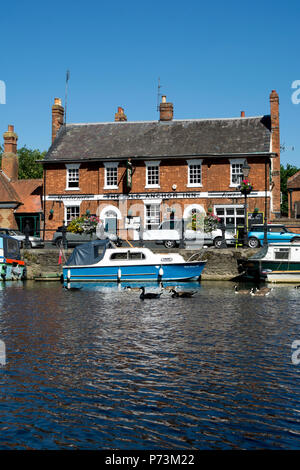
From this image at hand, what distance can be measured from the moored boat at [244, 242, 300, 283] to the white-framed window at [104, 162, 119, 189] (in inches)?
719

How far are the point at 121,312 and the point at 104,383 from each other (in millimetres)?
8197

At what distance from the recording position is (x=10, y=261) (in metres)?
29.6

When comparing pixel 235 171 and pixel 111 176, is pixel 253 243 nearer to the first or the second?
pixel 235 171

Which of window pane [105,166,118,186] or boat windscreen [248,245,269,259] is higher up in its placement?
window pane [105,166,118,186]

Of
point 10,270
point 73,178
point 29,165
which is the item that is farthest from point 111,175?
point 29,165

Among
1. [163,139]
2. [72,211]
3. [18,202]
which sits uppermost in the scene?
[163,139]

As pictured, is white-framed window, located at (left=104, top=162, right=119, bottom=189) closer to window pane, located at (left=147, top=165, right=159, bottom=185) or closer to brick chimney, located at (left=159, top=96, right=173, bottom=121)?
window pane, located at (left=147, top=165, right=159, bottom=185)

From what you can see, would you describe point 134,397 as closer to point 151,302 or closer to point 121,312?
point 121,312

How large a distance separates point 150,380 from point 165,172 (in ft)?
110

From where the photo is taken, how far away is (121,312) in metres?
17.1

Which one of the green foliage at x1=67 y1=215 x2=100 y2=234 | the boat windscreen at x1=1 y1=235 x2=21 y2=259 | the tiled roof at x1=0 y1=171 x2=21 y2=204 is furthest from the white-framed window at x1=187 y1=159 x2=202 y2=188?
the tiled roof at x1=0 y1=171 x2=21 y2=204

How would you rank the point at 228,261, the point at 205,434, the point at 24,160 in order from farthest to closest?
the point at 24,160 → the point at 228,261 → the point at 205,434

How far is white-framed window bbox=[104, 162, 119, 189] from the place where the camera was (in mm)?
42219
